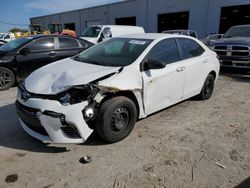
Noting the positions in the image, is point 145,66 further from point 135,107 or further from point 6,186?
point 6,186

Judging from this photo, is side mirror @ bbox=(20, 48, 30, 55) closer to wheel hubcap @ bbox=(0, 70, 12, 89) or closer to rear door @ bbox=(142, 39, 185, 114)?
wheel hubcap @ bbox=(0, 70, 12, 89)

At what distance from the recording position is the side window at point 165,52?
410cm

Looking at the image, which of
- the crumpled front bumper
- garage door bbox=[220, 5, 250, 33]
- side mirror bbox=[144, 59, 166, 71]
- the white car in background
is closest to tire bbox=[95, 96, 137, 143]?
the white car in background

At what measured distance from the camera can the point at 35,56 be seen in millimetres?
6910

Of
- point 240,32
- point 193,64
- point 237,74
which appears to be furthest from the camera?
point 240,32

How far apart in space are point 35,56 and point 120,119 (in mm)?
4463

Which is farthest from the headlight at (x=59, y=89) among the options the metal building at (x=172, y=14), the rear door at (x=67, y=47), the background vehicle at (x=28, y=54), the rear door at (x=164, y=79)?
the metal building at (x=172, y=14)

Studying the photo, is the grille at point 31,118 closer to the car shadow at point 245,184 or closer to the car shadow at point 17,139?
the car shadow at point 17,139

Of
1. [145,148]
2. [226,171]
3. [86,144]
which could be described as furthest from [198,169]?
[86,144]

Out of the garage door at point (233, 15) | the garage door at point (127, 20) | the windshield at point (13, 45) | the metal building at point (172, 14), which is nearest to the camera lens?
the windshield at point (13, 45)

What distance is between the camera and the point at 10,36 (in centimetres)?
2566

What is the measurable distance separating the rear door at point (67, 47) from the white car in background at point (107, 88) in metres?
→ 2.99

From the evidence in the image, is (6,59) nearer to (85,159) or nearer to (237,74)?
(85,159)

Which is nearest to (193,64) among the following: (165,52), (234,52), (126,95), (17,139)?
(165,52)
